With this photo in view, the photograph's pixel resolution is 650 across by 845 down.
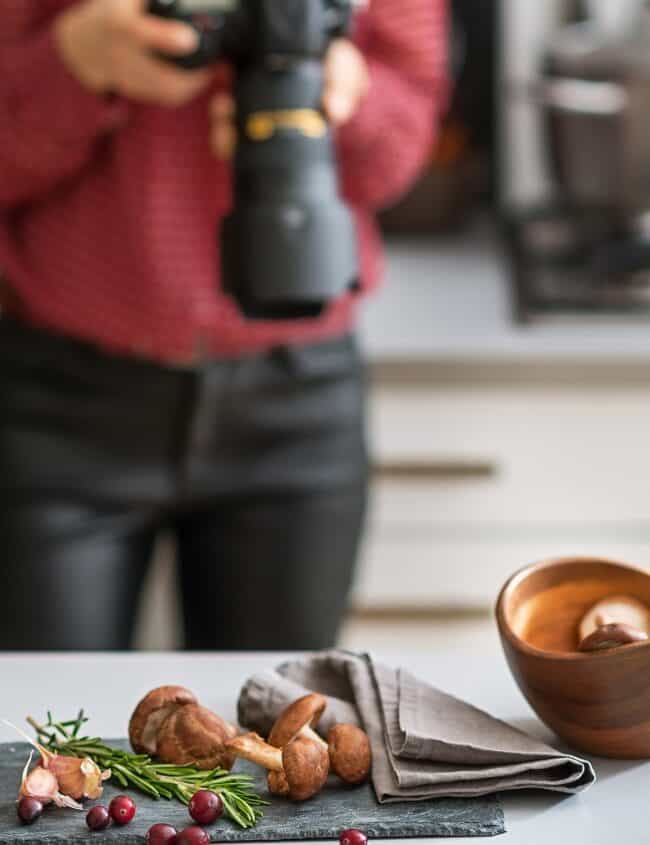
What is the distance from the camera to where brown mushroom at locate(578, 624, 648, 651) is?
0.65m

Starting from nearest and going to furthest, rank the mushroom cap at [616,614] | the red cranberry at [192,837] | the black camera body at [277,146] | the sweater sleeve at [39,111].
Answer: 1. the red cranberry at [192,837]
2. the mushroom cap at [616,614]
3. the black camera body at [277,146]
4. the sweater sleeve at [39,111]

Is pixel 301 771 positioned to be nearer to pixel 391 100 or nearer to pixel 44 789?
pixel 44 789

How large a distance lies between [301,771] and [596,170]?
116 centimetres

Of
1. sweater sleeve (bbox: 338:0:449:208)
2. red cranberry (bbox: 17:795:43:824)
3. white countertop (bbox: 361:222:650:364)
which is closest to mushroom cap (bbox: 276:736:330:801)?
red cranberry (bbox: 17:795:43:824)

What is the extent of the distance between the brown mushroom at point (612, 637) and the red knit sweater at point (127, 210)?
1.55ft

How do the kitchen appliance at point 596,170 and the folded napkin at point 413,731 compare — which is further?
the kitchen appliance at point 596,170

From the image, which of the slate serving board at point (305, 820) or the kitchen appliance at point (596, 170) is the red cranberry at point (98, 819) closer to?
the slate serving board at point (305, 820)

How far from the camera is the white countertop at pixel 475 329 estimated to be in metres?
1.48

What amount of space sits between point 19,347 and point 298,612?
31 centimetres

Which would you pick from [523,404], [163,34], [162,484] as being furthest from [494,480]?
[163,34]

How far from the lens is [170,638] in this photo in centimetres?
159

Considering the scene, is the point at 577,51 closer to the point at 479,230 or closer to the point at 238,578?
the point at 479,230

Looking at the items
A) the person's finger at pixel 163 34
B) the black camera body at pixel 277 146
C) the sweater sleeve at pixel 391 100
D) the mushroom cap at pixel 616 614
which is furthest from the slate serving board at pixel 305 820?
the sweater sleeve at pixel 391 100

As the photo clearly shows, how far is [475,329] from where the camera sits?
1530 mm
